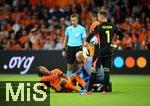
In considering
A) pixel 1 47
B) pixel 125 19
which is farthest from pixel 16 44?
pixel 125 19

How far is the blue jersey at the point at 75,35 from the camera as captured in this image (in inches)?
703

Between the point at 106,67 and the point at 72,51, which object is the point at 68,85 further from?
the point at 72,51

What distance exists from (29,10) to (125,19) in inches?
202

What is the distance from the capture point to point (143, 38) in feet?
82.1

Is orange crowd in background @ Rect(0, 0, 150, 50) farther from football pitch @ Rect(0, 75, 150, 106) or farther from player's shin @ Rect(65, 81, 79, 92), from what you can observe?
player's shin @ Rect(65, 81, 79, 92)

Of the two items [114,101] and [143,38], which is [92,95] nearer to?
[114,101]

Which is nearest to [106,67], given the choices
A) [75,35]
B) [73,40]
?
[75,35]

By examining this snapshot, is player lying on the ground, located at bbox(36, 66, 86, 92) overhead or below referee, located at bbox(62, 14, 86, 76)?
below

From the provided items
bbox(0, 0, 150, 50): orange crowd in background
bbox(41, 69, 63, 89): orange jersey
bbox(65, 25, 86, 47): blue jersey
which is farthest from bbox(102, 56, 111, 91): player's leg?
bbox(0, 0, 150, 50): orange crowd in background

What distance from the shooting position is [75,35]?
1788 cm

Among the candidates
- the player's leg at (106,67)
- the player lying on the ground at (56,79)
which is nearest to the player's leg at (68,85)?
the player lying on the ground at (56,79)

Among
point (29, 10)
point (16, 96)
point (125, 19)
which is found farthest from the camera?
point (29, 10)

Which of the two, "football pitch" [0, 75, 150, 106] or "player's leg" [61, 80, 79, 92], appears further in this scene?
"player's leg" [61, 80, 79, 92]

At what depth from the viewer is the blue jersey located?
58.6 feet
